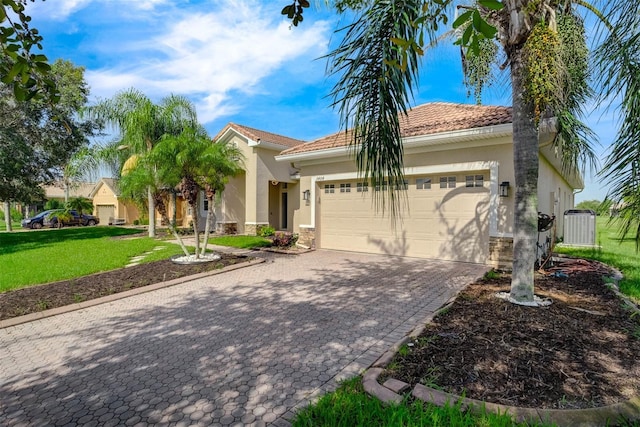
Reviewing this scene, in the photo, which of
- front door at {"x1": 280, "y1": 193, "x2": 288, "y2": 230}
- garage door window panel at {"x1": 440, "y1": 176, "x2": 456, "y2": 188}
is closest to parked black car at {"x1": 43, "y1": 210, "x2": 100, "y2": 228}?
front door at {"x1": 280, "y1": 193, "x2": 288, "y2": 230}

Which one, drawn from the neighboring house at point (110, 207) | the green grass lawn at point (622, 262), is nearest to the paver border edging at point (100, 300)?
the green grass lawn at point (622, 262)

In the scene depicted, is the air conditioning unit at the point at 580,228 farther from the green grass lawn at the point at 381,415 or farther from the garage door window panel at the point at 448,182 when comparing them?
the green grass lawn at the point at 381,415

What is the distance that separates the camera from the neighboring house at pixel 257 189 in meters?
16.6

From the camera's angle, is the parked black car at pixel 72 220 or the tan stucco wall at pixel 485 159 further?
the parked black car at pixel 72 220

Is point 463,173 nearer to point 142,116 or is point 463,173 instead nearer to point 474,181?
point 474,181

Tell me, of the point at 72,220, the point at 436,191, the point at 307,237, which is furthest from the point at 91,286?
the point at 72,220

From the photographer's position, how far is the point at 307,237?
1234cm

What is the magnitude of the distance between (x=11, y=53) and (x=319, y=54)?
10.1 ft

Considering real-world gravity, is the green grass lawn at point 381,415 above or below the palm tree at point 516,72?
below

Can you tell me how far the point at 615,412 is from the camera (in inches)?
100

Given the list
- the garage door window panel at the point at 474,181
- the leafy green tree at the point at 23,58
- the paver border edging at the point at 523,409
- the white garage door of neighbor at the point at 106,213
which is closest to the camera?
the leafy green tree at the point at 23,58

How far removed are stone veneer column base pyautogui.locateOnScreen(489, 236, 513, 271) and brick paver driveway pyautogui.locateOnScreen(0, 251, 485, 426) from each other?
206 cm

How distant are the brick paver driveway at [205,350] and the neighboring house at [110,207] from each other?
28010 millimetres

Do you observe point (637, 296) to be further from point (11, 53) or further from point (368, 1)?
point (11, 53)
